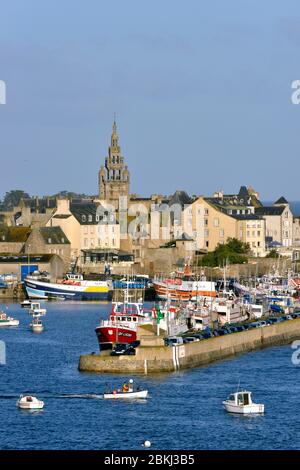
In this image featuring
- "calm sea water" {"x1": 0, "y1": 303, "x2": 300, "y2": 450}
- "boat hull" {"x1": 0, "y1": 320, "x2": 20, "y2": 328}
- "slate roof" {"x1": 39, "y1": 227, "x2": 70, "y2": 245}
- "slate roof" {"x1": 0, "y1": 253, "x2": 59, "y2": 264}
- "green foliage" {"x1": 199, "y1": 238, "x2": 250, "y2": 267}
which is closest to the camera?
"calm sea water" {"x1": 0, "y1": 303, "x2": 300, "y2": 450}

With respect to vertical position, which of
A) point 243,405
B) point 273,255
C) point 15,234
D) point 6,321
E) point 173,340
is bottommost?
point 243,405

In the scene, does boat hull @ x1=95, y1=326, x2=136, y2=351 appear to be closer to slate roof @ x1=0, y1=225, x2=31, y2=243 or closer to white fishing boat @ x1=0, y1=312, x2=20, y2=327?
white fishing boat @ x1=0, y1=312, x2=20, y2=327

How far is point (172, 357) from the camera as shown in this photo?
66.0 metres

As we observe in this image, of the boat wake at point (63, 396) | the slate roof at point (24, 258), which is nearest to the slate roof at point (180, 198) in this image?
the slate roof at point (24, 258)

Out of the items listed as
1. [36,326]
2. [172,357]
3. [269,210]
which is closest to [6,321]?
[36,326]

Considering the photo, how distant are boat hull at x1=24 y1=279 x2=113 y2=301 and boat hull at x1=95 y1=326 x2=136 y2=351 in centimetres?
3931

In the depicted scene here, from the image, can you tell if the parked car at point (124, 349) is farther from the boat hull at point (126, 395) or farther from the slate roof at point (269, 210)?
the slate roof at point (269, 210)

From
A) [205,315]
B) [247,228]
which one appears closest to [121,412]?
[205,315]

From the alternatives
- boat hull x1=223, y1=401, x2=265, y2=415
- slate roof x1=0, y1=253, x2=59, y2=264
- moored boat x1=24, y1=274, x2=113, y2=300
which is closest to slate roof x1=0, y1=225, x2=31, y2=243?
slate roof x1=0, y1=253, x2=59, y2=264

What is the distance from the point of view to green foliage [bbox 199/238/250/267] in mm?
124375

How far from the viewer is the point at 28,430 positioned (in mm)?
53469

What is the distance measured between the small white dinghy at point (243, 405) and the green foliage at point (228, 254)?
65453 millimetres

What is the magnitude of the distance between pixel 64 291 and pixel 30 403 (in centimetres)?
5434

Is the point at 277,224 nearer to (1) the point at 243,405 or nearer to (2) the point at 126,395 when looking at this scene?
(2) the point at 126,395
